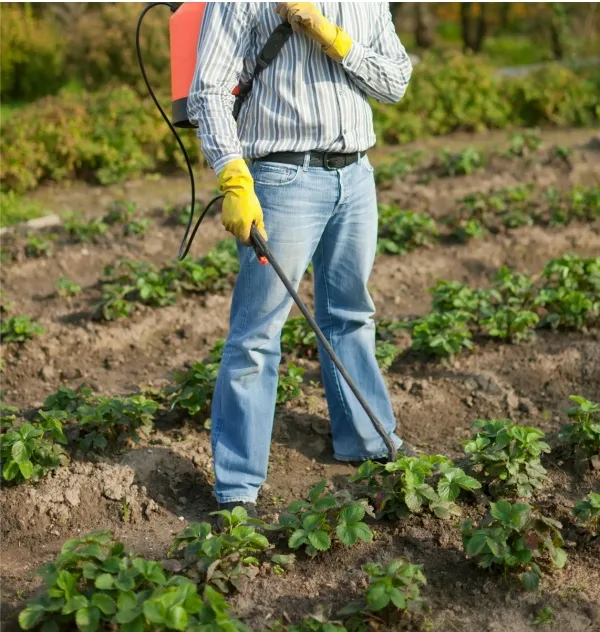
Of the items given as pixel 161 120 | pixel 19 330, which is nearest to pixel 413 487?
pixel 19 330

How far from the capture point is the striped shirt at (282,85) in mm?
3223

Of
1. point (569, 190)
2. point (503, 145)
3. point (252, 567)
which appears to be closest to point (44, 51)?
point (503, 145)

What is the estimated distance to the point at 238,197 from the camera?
3.19 m

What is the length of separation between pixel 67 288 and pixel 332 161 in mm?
2854

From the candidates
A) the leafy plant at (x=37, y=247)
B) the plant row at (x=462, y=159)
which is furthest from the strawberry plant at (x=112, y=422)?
the plant row at (x=462, y=159)

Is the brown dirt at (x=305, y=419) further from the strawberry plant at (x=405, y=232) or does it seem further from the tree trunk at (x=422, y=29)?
the tree trunk at (x=422, y=29)

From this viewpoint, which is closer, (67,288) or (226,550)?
(226,550)

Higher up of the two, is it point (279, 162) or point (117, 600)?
point (279, 162)

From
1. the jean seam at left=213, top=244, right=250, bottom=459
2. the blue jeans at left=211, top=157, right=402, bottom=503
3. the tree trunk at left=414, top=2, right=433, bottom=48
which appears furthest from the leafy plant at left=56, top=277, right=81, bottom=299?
the tree trunk at left=414, top=2, right=433, bottom=48

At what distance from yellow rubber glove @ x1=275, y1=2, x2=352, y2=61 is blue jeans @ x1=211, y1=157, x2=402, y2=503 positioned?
406 millimetres

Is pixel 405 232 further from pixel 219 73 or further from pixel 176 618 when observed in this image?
pixel 176 618

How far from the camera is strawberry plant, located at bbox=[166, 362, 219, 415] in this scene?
163 inches

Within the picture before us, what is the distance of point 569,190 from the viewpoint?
24.3 ft

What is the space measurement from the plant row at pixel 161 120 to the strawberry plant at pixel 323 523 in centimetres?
524
